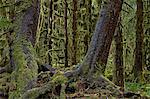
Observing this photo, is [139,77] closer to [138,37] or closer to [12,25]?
[138,37]

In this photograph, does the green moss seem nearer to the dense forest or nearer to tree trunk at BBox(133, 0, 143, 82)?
the dense forest

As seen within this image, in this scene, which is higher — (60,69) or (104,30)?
(104,30)

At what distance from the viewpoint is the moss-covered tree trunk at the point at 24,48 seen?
850 cm

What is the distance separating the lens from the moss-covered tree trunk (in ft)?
27.9

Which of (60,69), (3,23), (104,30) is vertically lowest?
(60,69)

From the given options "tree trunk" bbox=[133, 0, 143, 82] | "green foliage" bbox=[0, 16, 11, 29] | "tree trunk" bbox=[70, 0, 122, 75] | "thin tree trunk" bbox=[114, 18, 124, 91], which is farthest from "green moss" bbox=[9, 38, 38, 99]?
"tree trunk" bbox=[133, 0, 143, 82]

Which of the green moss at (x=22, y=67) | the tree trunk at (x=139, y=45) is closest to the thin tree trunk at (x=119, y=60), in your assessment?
the tree trunk at (x=139, y=45)

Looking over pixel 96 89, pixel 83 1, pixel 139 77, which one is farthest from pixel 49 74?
pixel 83 1

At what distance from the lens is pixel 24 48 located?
9406mm

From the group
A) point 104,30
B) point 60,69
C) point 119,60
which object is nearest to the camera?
point 104,30

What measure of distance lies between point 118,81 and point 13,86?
4.00 metres

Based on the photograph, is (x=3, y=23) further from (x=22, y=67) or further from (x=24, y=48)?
(x=22, y=67)

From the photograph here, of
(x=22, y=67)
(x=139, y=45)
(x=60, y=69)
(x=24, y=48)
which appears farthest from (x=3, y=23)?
(x=139, y=45)

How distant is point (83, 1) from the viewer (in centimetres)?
1770
